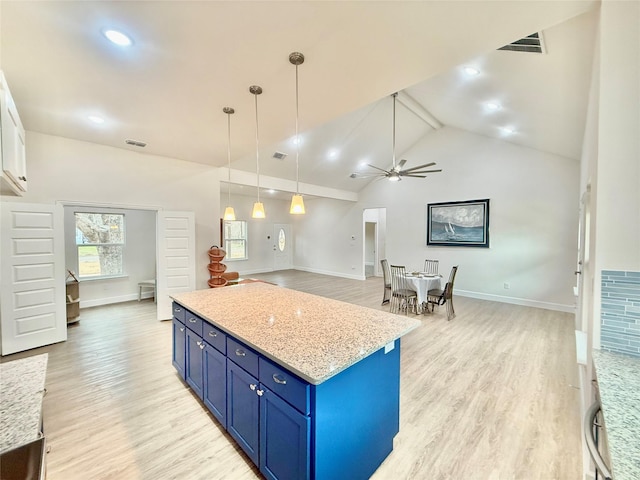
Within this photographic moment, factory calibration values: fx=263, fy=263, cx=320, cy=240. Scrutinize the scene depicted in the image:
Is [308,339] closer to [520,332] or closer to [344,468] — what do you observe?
[344,468]

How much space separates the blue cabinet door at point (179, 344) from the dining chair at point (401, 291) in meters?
3.77

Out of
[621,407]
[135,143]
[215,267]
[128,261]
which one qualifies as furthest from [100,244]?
[621,407]

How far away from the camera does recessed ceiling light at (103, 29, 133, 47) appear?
1863 mm

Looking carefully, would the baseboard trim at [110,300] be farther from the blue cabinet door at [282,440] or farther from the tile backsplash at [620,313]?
the tile backsplash at [620,313]

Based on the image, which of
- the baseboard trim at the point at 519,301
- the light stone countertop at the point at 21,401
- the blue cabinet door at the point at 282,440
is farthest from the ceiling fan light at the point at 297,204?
the baseboard trim at the point at 519,301

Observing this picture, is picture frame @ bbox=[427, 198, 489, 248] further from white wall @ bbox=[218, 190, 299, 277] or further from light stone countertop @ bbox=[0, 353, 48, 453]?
light stone countertop @ bbox=[0, 353, 48, 453]

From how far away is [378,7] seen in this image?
5.34 feet

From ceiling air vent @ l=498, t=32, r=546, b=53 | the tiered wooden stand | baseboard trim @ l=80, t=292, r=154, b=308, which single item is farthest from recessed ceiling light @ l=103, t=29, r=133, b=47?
baseboard trim @ l=80, t=292, r=154, b=308

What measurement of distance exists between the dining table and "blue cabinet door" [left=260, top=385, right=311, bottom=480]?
4.00m

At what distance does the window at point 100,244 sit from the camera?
5383mm

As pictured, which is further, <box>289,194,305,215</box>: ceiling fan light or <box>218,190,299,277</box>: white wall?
<box>218,190,299,277</box>: white wall

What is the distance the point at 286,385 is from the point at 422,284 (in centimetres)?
410

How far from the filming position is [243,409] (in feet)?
5.73

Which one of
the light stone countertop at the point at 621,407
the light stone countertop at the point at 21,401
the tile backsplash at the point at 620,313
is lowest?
the light stone countertop at the point at 21,401
